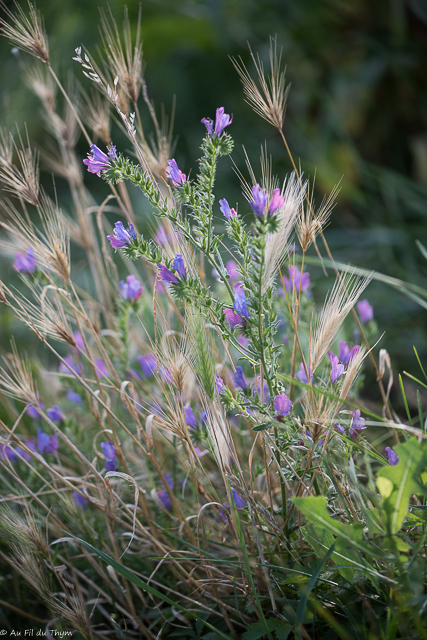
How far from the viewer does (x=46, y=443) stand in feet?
2.73

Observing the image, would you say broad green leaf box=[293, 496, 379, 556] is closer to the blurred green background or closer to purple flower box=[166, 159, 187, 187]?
purple flower box=[166, 159, 187, 187]

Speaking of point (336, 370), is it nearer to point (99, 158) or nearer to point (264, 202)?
point (264, 202)

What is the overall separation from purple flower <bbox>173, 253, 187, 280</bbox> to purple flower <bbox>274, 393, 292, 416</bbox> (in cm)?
17

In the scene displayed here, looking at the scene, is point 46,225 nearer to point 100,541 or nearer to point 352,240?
point 100,541

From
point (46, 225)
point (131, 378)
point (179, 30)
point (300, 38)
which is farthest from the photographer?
point (179, 30)

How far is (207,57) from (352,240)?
125cm

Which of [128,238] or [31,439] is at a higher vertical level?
[128,238]

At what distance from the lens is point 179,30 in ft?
7.06

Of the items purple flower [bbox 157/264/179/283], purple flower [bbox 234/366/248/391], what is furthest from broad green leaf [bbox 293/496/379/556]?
purple flower [bbox 157/264/179/283]

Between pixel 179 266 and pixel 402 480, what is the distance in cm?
31

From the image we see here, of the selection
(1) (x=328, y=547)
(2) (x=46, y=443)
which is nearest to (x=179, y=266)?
(1) (x=328, y=547)

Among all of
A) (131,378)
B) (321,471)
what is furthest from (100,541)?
(321,471)

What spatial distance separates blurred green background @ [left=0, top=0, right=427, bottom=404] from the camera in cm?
164

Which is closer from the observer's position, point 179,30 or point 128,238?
point 128,238
